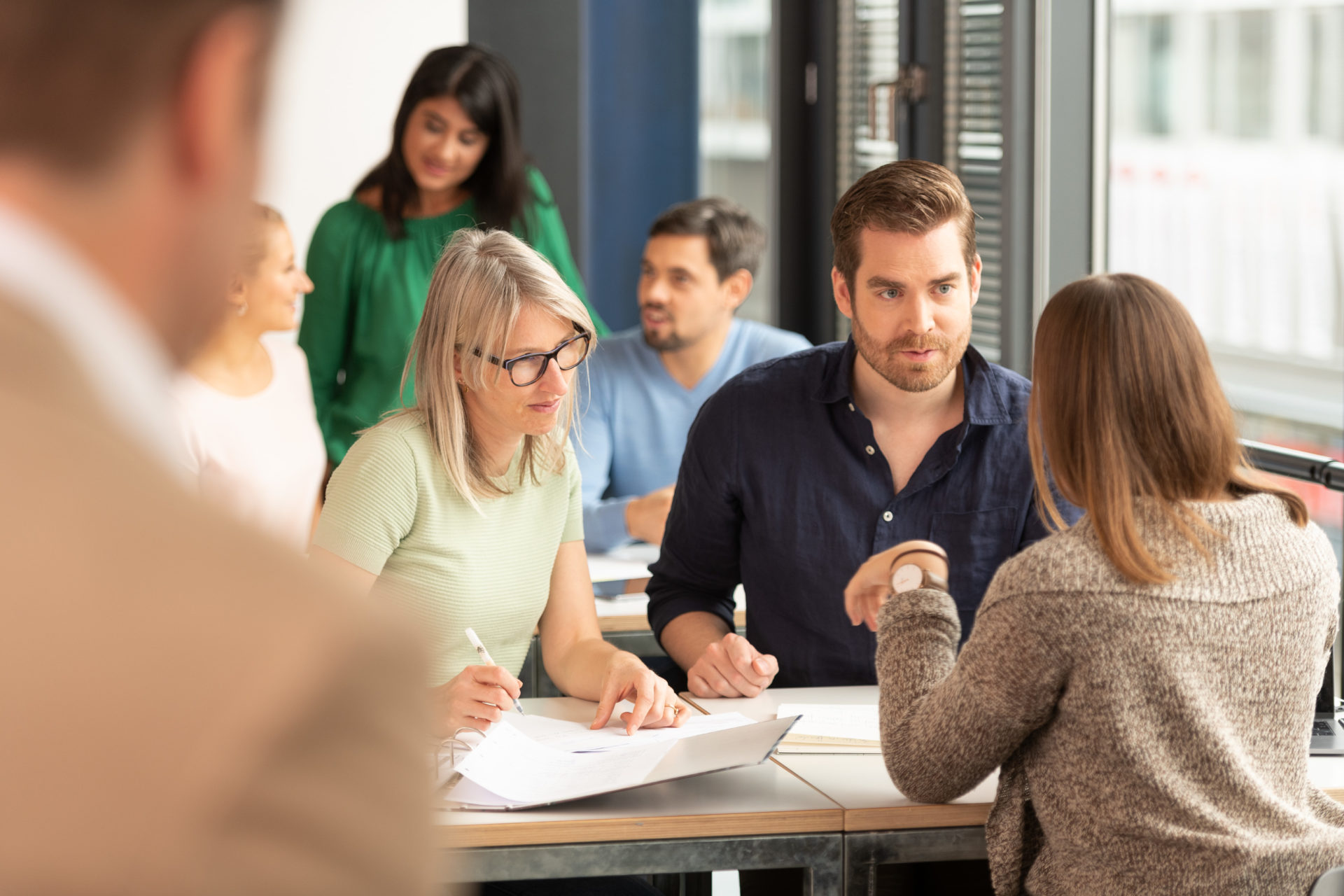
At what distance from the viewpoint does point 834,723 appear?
6.29 feet

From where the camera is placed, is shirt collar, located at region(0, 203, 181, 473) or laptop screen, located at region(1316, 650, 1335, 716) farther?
laptop screen, located at region(1316, 650, 1335, 716)

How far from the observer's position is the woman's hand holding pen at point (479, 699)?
5.90ft

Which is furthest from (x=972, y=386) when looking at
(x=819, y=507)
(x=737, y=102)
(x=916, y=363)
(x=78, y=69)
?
(x=737, y=102)

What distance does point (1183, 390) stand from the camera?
4.81ft

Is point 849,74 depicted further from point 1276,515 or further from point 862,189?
point 1276,515

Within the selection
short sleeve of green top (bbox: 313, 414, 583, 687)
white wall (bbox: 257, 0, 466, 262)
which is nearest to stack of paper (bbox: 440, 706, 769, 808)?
short sleeve of green top (bbox: 313, 414, 583, 687)

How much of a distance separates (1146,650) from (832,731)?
575mm

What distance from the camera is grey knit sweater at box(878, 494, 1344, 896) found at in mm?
1402

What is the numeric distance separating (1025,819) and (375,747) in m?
1.34

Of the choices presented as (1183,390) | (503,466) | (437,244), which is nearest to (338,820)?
(1183,390)

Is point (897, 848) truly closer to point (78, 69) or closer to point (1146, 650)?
point (1146, 650)

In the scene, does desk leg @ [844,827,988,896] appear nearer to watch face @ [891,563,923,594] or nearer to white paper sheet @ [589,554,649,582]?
watch face @ [891,563,923,594]

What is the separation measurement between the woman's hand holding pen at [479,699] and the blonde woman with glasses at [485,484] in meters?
0.18

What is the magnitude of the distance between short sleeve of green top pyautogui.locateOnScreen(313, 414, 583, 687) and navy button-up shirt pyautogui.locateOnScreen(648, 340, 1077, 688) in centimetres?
30
